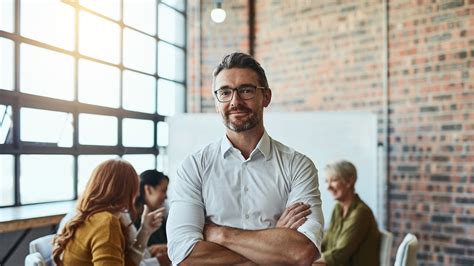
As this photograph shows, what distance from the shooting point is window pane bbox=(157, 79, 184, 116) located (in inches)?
188

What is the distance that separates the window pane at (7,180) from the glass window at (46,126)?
186 millimetres

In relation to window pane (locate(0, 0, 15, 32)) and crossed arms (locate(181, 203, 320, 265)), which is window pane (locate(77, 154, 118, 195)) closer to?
window pane (locate(0, 0, 15, 32))

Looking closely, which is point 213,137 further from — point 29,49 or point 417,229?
point 417,229

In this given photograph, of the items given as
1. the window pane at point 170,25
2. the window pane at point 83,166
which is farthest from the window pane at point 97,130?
the window pane at point 170,25

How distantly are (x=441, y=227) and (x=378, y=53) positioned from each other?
1545 mm

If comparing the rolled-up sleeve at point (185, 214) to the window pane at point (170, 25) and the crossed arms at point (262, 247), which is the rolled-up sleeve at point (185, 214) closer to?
the crossed arms at point (262, 247)

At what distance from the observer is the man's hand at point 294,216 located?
159 cm

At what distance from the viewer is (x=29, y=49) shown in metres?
3.42

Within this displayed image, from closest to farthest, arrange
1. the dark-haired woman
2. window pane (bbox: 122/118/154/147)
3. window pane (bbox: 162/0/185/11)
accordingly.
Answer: the dark-haired woman
window pane (bbox: 122/118/154/147)
window pane (bbox: 162/0/185/11)

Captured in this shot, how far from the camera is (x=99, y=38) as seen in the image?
404 centimetres

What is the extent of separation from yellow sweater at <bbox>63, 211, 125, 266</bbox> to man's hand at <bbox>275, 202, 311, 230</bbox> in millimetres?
740

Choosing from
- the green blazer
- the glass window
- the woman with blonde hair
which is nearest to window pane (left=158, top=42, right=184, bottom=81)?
the glass window

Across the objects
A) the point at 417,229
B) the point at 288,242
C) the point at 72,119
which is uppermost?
the point at 72,119

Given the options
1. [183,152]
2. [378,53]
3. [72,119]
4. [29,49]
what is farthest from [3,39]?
[378,53]
